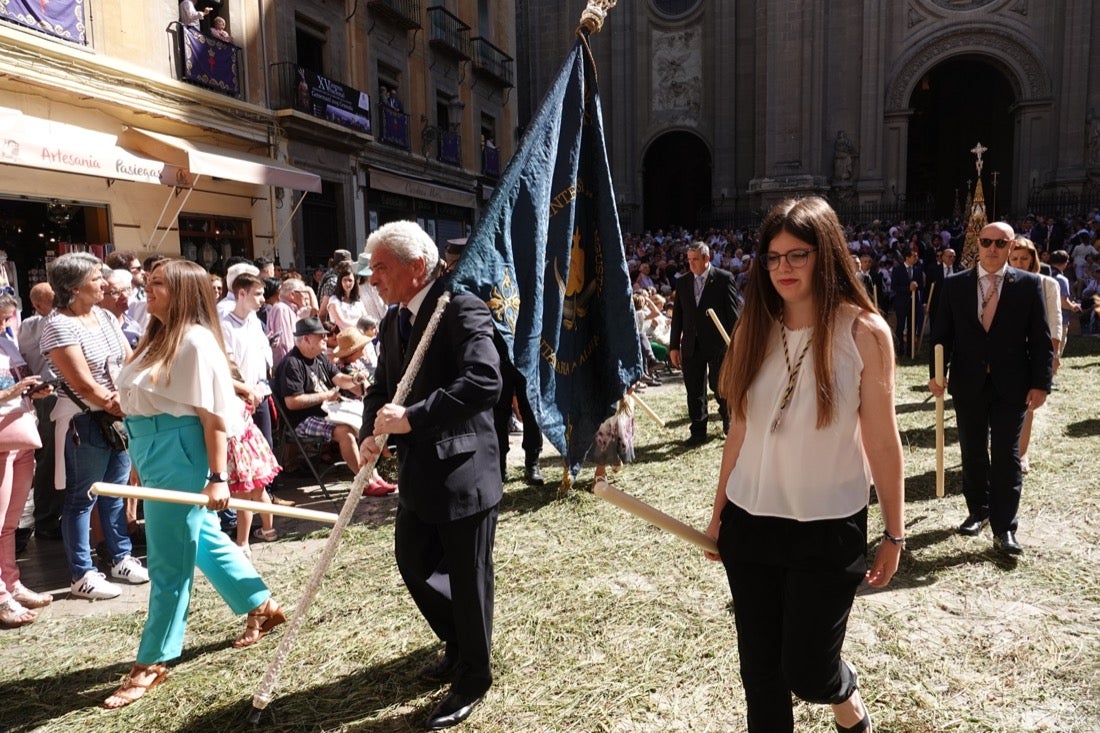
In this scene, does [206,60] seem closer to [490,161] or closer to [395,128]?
[395,128]

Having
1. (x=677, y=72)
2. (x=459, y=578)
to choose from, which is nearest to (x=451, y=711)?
(x=459, y=578)

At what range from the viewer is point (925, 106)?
3222 cm

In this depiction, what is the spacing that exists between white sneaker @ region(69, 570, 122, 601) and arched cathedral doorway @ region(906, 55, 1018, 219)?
3270 cm

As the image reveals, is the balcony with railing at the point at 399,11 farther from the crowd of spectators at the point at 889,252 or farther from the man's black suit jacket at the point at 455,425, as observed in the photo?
the man's black suit jacket at the point at 455,425

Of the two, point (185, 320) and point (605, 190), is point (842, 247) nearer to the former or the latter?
point (605, 190)

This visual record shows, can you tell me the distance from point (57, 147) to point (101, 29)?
3162 mm

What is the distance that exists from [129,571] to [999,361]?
5539mm

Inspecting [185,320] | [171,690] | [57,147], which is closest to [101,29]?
[57,147]

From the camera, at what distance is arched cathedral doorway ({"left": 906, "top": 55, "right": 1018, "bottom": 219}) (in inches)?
1217

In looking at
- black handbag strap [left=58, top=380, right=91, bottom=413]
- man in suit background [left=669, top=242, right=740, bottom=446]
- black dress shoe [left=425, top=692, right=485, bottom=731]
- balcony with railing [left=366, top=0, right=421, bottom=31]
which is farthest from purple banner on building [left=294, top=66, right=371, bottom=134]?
black dress shoe [left=425, top=692, right=485, bottom=731]

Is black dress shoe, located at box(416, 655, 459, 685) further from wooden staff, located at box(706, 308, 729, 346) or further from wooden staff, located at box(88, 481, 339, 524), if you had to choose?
wooden staff, located at box(706, 308, 729, 346)

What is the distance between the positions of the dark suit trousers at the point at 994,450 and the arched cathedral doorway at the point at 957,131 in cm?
2948

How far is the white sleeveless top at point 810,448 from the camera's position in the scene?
7.34 ft

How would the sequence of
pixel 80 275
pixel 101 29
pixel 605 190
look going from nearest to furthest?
1. pixel 605 190
2. pixel 80 275
3. pixel 101 29
